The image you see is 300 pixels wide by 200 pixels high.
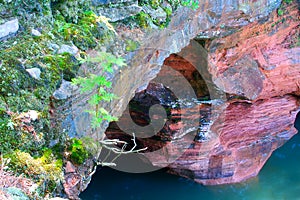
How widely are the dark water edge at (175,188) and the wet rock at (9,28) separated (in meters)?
5.06

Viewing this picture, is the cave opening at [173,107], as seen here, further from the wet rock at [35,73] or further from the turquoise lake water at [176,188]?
the wet rock at [35,73]

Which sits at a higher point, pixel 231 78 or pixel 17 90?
pixel 17 90

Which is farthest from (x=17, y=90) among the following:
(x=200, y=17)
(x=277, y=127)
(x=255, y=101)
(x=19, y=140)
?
(x=277, y=127)

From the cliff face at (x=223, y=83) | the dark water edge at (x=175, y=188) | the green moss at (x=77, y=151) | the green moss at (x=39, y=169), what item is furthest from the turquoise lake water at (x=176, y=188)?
the green moss at (x=39, y=169)

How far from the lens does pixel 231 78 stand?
19.2 feet

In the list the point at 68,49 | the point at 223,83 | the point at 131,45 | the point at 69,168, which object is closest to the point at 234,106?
the point at 223,83

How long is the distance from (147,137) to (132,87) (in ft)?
10.3

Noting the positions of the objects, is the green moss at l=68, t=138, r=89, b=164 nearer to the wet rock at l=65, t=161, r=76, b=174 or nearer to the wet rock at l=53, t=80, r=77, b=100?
the wet rock at l=65, t=161, r=76, b=174

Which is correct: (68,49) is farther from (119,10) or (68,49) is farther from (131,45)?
(119,10)

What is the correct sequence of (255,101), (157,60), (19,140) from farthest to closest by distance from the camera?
(255,101), (157,60), (19,140)

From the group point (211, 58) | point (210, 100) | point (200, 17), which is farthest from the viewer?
point (210, 100)

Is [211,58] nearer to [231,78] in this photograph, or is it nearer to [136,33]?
[231,78]

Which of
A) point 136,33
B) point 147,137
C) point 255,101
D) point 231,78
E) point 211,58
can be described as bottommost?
point 147,137

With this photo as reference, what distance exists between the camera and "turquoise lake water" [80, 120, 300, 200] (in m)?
6.95
